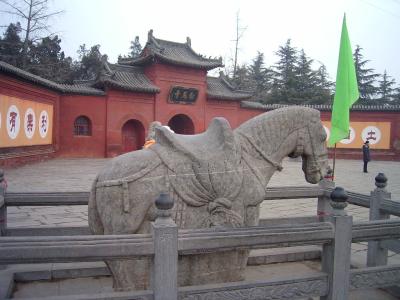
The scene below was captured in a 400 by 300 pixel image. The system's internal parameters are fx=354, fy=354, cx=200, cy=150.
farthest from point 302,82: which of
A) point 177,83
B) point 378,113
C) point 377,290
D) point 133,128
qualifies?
point 377,290

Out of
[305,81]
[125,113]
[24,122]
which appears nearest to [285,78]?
[305,81]

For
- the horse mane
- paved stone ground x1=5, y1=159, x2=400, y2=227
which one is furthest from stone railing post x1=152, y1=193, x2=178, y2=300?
paved stone ground x1=5, y1=159, x2=400, y2=227

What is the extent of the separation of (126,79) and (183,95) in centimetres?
348

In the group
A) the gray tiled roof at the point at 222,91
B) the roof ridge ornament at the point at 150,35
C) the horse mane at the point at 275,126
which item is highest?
the roof ridge ornament at the point at 150,35

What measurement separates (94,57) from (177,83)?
17.6 metres

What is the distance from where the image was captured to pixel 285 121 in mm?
3057

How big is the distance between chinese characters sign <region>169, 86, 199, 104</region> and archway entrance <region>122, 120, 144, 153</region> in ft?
8.28

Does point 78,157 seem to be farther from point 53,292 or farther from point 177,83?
point 53,292

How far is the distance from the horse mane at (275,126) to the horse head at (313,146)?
30 millimetres

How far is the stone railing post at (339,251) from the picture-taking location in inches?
101

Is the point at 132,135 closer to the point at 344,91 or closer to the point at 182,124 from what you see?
the point at 182,124

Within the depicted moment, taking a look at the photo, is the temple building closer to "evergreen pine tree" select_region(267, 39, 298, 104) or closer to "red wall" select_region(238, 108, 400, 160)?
"red wall" select_region(238, 108, 400, 160)

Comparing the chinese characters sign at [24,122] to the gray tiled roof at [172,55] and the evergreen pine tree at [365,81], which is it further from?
the evergreen pine tree at [365,81]

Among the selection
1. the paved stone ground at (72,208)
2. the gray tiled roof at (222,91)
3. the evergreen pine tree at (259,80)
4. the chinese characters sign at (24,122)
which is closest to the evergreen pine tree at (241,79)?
the evergreen pine tree at (259,80)
